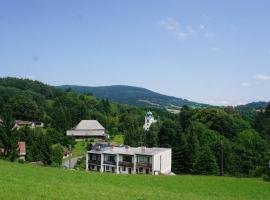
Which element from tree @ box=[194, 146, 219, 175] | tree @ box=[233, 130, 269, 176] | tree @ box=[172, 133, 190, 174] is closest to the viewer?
tree @ box=[194, 146, 219, 175]

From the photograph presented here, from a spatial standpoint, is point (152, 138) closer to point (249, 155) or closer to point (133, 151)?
point (249, 155)

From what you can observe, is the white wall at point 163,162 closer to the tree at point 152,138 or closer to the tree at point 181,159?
the tree at point 181,159

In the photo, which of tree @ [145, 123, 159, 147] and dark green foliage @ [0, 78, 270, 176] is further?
tree @ [145, 123, 159, 147]

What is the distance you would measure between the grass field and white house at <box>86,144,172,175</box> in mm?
27057

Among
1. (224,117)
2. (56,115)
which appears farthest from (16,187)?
(56,115)

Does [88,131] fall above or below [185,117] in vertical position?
below

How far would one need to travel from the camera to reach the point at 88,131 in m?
107

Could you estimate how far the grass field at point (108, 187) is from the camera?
13.3 metres

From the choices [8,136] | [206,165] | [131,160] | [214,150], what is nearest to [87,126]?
[214,150]

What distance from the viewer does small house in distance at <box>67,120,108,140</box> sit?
10488cm

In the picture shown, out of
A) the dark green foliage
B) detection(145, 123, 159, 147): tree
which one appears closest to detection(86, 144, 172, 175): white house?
the dark green foliage

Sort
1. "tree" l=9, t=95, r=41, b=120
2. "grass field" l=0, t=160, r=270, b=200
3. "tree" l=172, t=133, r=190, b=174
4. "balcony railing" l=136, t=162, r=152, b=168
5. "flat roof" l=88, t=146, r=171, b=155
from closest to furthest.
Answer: "grass field" l=0, t=160, r=270, b=200, "balcony railing" l=136, t=162, r=152, b=168, "flat roof" l=88, t=146, r=171, b=155, "tree" l=172, t=133, r=190, b=174, "tree" l=9, t=95, r=41, b=120

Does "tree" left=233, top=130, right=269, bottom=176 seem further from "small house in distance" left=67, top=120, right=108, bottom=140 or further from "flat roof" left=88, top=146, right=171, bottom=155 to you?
"small house in distance" left=67, top=120, right=108, bottom=140

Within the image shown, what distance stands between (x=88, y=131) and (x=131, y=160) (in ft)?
177
